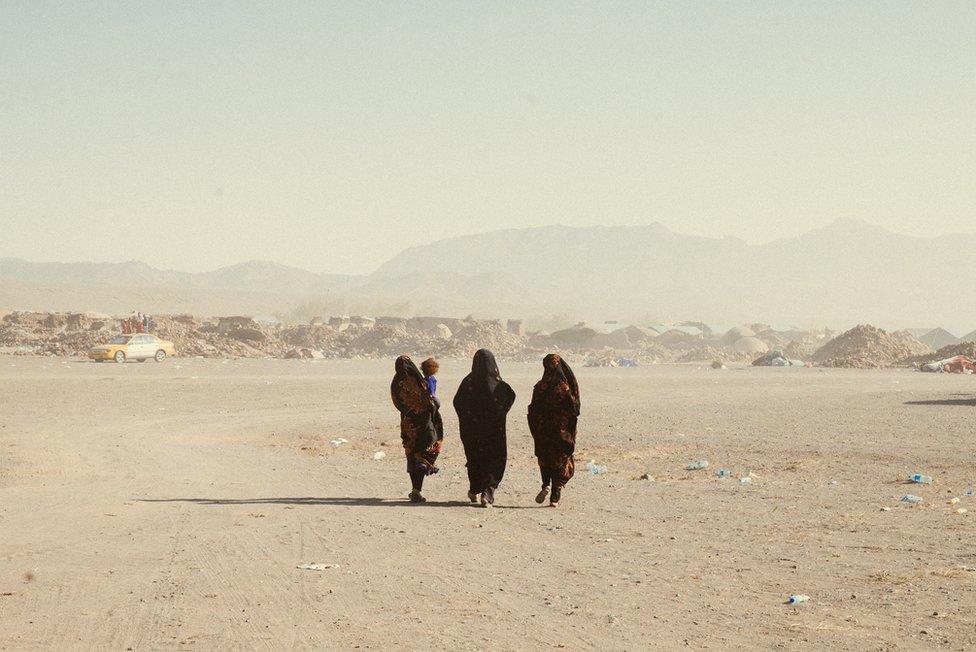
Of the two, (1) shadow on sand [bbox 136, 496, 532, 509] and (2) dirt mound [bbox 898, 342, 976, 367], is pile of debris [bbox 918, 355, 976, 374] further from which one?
(1) shadow on sand [bbox 136, 496, 532, 509]

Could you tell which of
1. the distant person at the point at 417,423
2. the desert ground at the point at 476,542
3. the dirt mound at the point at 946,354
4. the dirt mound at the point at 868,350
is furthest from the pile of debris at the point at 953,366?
the distant person at the point at 417,423

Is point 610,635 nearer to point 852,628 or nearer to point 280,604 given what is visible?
point 852,628

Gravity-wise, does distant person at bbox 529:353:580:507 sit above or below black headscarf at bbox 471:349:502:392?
below

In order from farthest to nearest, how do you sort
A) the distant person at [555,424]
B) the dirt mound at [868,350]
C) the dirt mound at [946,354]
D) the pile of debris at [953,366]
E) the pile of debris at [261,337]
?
the pile of debris at [261,337] < the dirt mound at [868,350] < the dirt mound at [946,354] < the pile of debris at [953,366] < the distant person at [555,424]

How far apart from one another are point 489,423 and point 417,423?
79 centimetres

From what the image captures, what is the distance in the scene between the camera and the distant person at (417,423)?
1207cm

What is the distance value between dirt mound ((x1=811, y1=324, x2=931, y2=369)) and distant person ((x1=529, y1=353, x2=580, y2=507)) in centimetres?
5041

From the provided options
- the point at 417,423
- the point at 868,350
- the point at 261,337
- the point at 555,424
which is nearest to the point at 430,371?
the point at 417,423

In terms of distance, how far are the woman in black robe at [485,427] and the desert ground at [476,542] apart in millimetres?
370

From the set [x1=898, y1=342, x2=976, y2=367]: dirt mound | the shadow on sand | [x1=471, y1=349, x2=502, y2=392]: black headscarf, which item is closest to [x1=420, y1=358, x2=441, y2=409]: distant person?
[x1=471, y1=349, x2=502, y2=392]: black headscarf

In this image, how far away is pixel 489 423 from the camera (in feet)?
39.1

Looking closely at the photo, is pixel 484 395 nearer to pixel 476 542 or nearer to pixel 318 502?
pixel 318 502

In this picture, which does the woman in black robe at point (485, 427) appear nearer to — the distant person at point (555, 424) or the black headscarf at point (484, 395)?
the black headscarf at point (484, 395)

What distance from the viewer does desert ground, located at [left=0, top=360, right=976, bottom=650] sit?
6.70 m
